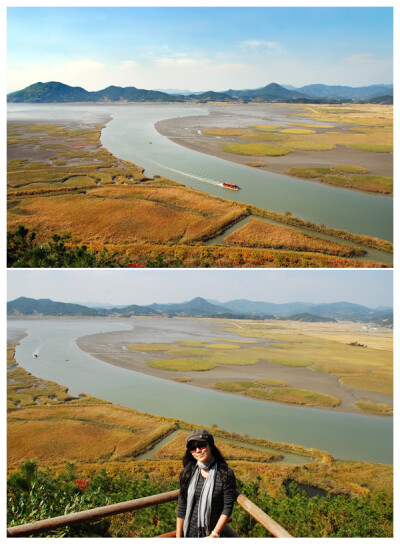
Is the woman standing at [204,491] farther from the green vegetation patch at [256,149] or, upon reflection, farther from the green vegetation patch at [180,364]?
the green vegetation patch at [256,149]

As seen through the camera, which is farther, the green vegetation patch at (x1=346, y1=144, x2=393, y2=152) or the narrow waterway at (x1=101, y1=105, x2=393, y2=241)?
the green vegetation patch at (x1=346, y1=144, x2=393, y2=152)

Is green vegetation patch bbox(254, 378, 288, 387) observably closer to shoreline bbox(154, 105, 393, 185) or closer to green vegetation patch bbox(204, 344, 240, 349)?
green vegetation patch bbox(204, 344, 240, 349)

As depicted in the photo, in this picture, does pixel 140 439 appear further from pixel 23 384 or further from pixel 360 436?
pixel 23 384

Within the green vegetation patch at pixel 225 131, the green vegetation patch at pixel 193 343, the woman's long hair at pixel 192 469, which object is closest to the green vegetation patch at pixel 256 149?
the green vegetation patch at pixel 225 131

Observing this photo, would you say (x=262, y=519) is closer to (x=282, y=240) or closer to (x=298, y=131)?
(x=282, y=240)

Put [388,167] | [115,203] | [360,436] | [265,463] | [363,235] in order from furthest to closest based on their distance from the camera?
[388,167] < [115,203] < [363,235] < [360,436] < [265,463]

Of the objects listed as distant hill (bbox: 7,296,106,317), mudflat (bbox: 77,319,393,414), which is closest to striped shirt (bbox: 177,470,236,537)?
mudflat (bbox: 77,319,393,414)
